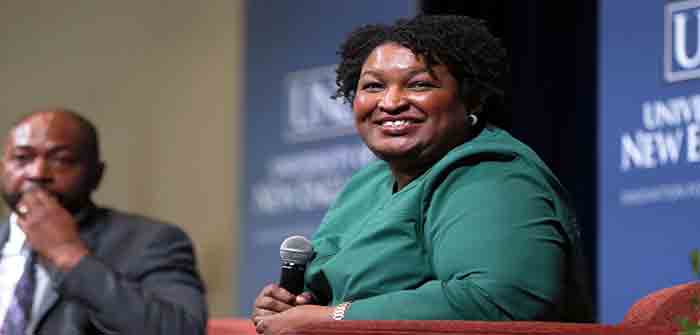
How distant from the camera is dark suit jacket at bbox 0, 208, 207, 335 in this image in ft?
9.78

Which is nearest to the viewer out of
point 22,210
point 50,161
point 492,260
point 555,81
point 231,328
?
point 492,260

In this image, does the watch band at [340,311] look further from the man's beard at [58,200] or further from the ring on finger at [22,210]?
the man's beard at [58,200]

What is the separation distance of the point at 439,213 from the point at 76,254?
1.14m

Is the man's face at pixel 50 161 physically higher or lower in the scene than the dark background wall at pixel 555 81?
lower

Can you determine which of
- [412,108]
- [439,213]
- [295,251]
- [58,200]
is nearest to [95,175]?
[58,200]

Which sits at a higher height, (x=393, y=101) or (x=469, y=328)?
(x=393, y=101)

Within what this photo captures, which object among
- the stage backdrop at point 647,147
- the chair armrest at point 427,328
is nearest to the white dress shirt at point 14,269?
the chair armrest at point 427,328

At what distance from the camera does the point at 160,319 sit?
119 inches

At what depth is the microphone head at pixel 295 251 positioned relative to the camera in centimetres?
229

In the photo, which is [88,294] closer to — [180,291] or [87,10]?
[180,291]

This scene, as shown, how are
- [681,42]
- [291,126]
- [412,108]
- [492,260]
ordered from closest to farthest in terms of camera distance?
[492,260]
[412,108]
[681,42]
[291,126]

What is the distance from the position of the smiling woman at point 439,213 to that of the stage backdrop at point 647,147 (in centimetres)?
138

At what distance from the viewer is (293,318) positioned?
2.16 meters

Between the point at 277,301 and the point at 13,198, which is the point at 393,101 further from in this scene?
the point at 13,198
